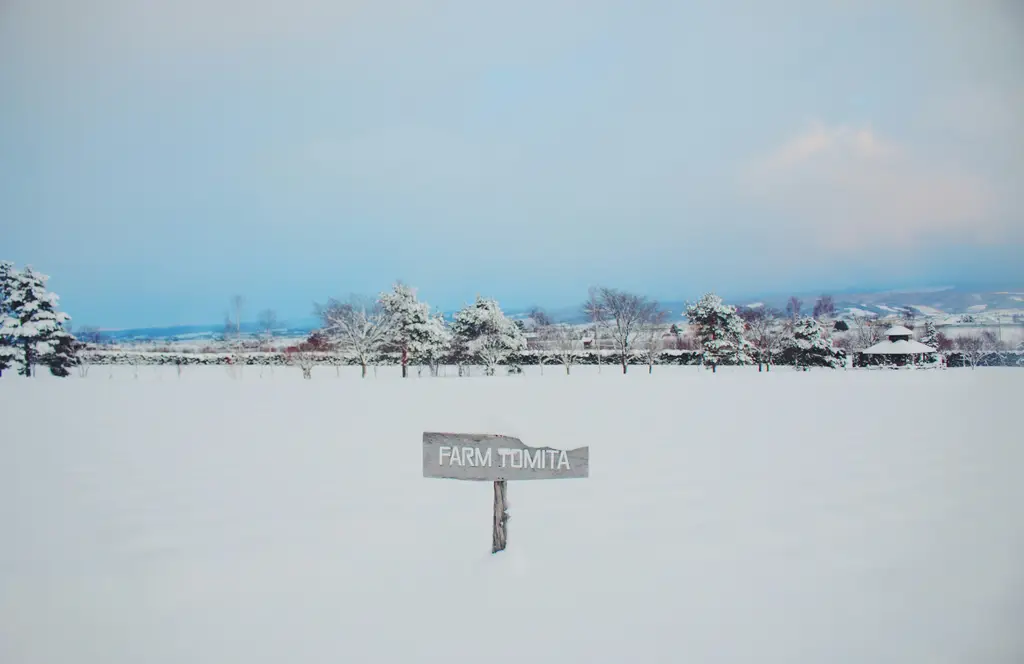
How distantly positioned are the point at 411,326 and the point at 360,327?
5199mm

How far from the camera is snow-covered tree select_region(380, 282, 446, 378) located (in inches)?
1635

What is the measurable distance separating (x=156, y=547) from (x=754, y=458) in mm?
8567

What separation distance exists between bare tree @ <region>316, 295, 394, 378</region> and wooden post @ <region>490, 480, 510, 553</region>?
38210 mm

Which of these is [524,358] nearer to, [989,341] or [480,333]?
[480,333]

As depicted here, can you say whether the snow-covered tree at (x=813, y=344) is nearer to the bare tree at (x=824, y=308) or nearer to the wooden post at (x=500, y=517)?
the bare tree at (x=824, y=308)

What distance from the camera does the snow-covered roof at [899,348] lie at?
47750mm

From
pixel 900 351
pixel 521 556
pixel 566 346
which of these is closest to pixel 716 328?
pixel 566 346

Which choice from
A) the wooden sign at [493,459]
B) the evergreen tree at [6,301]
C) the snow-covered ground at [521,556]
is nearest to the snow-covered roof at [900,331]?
the snow-covered ground at [521,556]

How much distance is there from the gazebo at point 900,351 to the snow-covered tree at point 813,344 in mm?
5070

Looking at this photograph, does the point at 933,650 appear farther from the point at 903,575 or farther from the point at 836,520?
the point at 836,520

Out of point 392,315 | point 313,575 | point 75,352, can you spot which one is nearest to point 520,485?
point 313,575

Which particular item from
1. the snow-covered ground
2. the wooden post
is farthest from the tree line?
the wooden post

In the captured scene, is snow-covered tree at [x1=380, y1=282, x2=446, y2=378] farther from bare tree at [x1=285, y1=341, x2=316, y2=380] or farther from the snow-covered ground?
the snow-covered ground

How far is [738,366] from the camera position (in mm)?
52750
